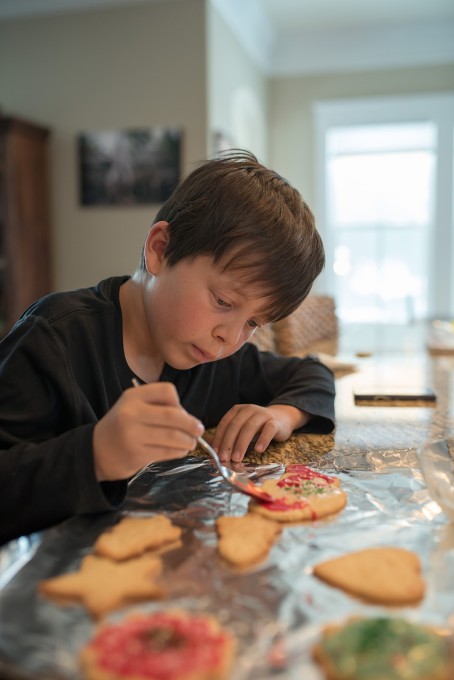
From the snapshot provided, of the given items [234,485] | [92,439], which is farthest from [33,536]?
[234,485]

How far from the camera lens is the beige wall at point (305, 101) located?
4539 mm

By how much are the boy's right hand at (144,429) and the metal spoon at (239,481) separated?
4cm

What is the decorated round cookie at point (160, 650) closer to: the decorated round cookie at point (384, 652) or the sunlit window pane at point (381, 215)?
the decorated round cookie at point (384, 652)

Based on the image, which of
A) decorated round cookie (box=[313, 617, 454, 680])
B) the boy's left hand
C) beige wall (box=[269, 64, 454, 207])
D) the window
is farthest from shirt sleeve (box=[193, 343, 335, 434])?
beige wall (box=[269, 64, 454, 207])

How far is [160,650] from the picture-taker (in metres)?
0.40

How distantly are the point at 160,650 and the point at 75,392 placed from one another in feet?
1.46

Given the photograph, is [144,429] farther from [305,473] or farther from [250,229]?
[250,229]

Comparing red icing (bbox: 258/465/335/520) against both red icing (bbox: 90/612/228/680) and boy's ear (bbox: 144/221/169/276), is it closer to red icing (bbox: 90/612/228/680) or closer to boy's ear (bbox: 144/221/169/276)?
red icing (bbox: 90/612/228/680)

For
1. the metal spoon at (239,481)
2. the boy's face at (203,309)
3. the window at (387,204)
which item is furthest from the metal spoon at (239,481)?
the window at (387,204)

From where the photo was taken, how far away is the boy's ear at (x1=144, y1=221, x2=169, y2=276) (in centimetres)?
92

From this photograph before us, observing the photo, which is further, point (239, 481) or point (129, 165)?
point (129, 165)

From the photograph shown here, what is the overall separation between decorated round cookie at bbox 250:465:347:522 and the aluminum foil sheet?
0.01 meters

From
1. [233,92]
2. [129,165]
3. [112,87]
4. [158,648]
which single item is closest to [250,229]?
[158,648]

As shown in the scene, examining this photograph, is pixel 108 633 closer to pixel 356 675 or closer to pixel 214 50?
pixel 356 675
